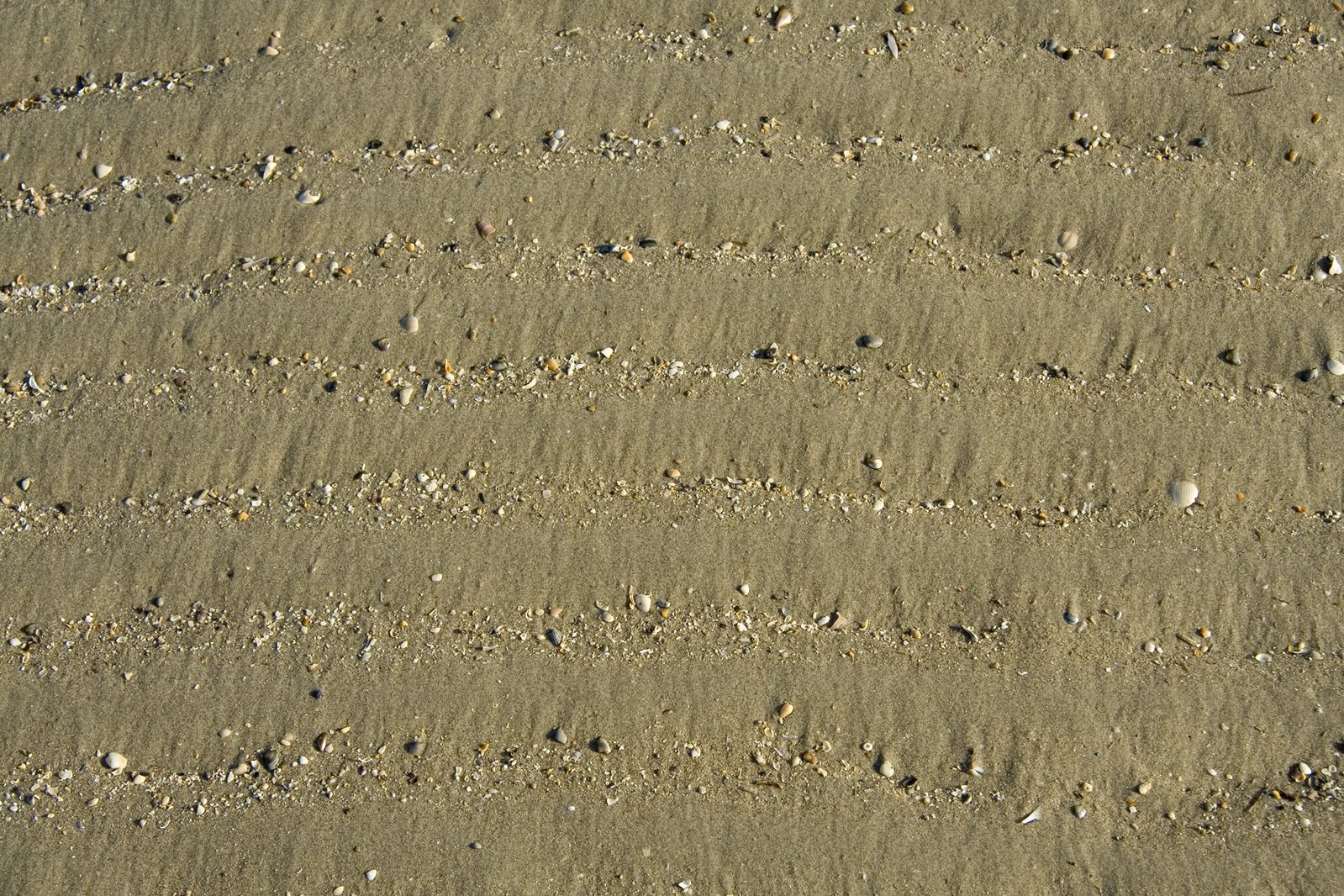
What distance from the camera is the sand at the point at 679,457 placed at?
278 centimetres

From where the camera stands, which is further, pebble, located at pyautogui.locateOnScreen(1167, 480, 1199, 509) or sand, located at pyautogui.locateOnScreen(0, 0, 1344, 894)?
pebble, located at pyautogui.locateOnScreen(1167, 480, 1199, 509)

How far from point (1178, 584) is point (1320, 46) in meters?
1.65

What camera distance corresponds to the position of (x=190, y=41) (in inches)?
130

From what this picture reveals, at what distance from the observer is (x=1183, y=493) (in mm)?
2891

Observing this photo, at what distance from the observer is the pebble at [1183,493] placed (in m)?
2.89

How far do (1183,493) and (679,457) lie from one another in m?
1.38

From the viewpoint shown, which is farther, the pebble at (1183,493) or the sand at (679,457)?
the pebble at (1183,493)

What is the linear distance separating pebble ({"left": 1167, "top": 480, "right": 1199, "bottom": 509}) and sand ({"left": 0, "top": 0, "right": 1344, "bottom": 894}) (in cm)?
3

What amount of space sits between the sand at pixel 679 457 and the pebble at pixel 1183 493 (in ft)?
0.09

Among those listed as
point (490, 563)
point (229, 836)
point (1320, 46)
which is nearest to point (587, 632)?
point (490, 563)

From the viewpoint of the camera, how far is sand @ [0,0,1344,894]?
2783mm

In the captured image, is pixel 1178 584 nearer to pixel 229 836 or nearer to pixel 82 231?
pixel 229 836

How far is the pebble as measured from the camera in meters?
2.89

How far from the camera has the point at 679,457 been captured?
2949mm
